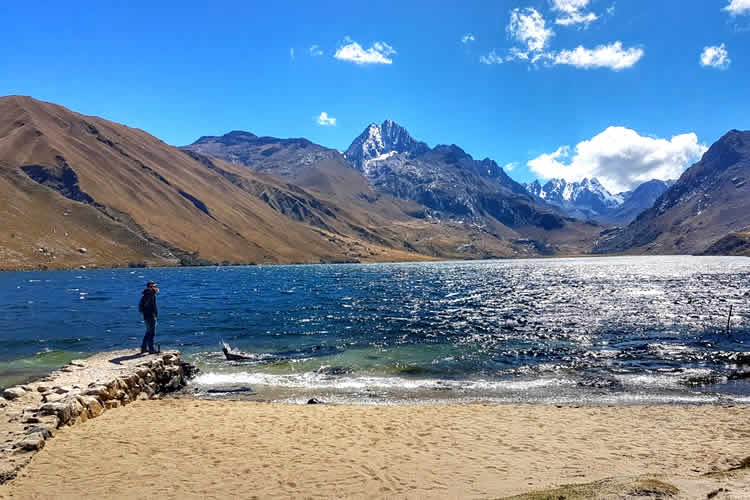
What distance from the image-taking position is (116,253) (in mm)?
195875

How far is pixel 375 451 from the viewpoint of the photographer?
14.8 meters

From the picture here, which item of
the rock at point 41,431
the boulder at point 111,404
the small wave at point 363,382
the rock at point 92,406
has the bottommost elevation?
the small wave at point 363,382

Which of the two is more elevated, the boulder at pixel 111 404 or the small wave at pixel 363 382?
the boulder at pixel 111 404

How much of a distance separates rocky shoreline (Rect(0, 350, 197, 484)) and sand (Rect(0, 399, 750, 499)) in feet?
2.05

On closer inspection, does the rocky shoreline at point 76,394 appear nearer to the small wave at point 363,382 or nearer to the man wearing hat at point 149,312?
the man wearing hat at point 149,312

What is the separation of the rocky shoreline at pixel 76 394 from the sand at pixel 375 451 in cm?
63

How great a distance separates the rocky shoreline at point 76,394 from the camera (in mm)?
13956

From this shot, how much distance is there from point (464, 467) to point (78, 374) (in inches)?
827

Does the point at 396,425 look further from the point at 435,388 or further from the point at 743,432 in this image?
the point at 743,432

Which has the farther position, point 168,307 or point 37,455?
point 168,307

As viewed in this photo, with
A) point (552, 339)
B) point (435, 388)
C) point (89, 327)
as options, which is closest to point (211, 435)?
point (435, 388)

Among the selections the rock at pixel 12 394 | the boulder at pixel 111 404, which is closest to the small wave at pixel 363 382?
the boulder at pixel 111 404

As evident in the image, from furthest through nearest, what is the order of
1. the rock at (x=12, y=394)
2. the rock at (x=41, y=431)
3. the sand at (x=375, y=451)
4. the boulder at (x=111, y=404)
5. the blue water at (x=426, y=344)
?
the blue water at (x=426, y=344) → the boulder at (x=111, y=404) → the rock at (x=12, y=394) → the rock at (x=41, y=431) → the sand at (x=375, y=451)

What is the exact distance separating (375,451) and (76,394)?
537 inches
